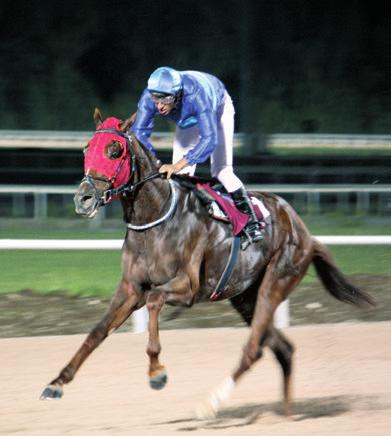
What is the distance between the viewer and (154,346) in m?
5.14

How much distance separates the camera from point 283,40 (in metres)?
19.2

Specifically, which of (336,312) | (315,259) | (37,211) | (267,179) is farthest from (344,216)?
(315,259)

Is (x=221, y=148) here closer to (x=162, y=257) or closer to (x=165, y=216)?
(x=165, y=216)

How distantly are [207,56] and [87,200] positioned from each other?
13.6m

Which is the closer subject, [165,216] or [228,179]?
[165,216]

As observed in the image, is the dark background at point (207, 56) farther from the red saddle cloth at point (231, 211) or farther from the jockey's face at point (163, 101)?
the jockey's face at point (163, 101)

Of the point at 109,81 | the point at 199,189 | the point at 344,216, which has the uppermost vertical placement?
the point at 199,189

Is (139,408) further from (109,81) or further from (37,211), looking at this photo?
(109,81)

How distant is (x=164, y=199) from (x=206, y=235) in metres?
0.29

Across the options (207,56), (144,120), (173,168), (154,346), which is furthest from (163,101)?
(207,56)

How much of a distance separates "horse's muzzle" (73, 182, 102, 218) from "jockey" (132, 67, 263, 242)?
454mm

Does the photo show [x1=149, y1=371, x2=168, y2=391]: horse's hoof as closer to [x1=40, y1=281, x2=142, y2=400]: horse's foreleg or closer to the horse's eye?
[x1=40, y1=281, x2=142, y2=400]: horse's foreleg

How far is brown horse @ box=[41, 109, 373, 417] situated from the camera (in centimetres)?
521

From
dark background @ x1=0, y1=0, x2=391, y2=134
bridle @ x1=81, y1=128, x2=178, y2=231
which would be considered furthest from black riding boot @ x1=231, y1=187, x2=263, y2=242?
dark background @ x1=0, y1=0, x2=391, y2=134
